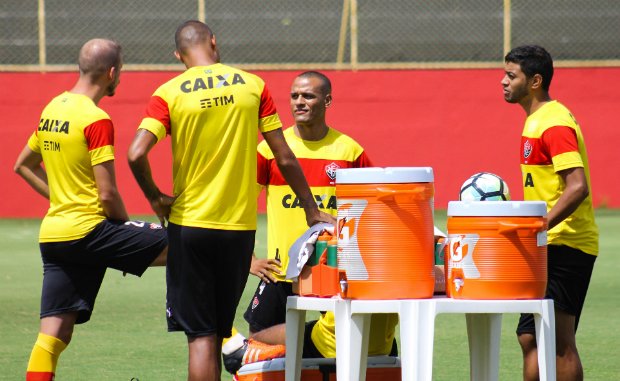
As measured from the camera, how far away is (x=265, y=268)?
181 inches

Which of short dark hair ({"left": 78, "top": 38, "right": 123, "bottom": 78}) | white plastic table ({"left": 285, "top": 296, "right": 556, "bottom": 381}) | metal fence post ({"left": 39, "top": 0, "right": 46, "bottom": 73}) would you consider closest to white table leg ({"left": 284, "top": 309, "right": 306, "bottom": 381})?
white plastic table ({"left": 285, "top": 296, "right": 556, "bottom": 381})

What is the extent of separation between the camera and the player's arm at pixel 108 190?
4.36 metres

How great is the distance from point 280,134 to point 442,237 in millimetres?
998

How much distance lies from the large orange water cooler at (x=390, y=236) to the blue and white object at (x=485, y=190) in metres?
0.99

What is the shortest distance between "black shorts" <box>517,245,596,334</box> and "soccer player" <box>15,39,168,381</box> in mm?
2203

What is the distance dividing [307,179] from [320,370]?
4.11 feet

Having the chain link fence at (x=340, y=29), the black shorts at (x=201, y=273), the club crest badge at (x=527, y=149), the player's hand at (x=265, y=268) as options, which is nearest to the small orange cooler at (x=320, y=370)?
the black shorts at (x=201, y=273)

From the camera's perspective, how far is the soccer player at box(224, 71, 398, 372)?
4781 millimetres

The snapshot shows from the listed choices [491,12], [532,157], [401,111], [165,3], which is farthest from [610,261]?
[165,3]

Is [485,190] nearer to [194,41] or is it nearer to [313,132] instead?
[313,132]

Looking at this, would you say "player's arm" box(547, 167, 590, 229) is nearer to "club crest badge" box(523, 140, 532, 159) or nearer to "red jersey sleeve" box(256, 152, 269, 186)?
"club crest badge" box(523, 140, 532, 159)

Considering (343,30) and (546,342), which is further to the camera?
(343,30)

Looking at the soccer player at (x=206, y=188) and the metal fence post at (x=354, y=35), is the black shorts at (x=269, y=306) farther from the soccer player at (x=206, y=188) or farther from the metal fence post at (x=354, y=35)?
the metal fence post at (x=354, y=35)

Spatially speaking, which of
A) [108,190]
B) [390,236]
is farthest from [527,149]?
[108,190]
